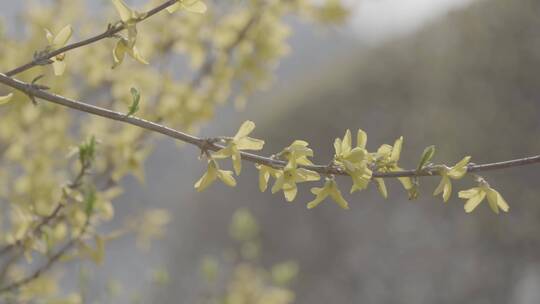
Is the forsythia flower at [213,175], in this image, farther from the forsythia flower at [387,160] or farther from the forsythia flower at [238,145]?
the forsythia flower at [387,160]

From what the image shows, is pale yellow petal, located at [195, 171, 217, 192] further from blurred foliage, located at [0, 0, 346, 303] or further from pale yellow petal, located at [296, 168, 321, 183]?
blurred foliage, located at [0, 0, 346, 303]

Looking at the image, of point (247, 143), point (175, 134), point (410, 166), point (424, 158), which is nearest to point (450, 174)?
point (424, 158)

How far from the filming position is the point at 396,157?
3.27 ft

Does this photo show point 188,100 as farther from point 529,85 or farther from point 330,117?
point 330,117

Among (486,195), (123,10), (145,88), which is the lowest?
(486,195)

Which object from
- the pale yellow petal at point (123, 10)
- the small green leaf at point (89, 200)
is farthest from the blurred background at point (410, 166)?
the pale yellow petal at point (123, 10)

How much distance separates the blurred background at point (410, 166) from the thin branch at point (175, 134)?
11.7 ft

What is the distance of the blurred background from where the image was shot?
5762mm

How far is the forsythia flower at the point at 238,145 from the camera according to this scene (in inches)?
37.3

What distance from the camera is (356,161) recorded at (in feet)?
3.10

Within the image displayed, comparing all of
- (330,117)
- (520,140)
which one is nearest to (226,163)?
(330,117)

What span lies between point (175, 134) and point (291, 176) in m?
0.19

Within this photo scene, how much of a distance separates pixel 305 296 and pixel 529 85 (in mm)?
3101

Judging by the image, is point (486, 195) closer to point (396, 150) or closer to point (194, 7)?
point (396, 150)
